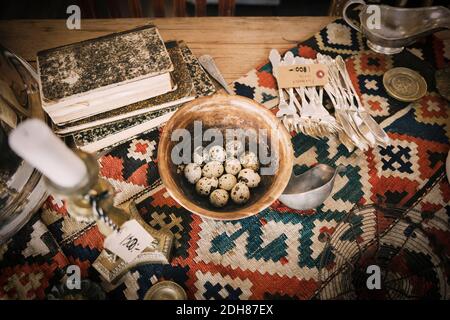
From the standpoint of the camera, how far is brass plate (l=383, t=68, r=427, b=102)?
50.0 inches

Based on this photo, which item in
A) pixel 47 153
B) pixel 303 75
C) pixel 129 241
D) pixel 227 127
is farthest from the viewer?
pixel 303 75

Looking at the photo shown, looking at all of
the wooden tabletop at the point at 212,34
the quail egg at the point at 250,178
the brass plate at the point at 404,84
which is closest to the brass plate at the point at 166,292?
the quail egg at the point at 250,178

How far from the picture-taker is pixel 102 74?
96 centimetres

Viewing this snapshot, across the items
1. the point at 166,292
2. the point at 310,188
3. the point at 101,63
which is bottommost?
the point at 166,292

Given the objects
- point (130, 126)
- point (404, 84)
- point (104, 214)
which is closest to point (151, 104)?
point (130, 126)

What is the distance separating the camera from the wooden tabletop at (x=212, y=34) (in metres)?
1.35

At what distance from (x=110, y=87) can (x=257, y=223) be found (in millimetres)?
607

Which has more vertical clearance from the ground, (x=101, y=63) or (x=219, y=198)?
(x=101, y=63)

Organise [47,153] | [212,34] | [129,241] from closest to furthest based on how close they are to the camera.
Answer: [47,153] → [129,241] → [212,34]

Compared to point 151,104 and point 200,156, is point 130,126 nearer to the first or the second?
point 151,104

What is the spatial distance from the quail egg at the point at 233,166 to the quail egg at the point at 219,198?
72 millimetres

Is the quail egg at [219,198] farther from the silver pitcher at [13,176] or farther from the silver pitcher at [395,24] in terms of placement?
the silver pitcher at [395,24]

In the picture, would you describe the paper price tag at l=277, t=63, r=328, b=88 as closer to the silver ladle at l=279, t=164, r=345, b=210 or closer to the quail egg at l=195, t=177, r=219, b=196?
the silver ladle at l=279, t=164, r=345, b=210

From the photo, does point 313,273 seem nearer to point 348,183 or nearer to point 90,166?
point 348,183
